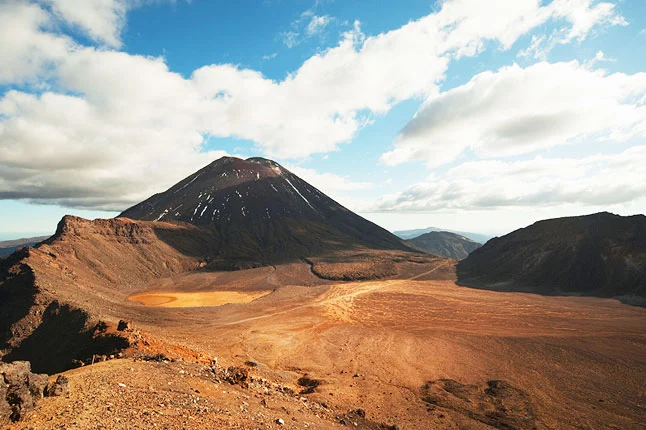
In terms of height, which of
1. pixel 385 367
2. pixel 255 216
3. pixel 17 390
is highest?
pixel 255 216

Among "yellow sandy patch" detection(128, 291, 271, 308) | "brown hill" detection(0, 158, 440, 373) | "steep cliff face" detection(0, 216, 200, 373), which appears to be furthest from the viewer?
"yellow sandy patch" detection(128, 291, 271, 308)

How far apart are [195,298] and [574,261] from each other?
73532 millimetres

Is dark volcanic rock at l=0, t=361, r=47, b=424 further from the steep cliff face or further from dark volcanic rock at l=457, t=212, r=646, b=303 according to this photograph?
dark volcanic rock at l=457, t=212, r=646, b=303

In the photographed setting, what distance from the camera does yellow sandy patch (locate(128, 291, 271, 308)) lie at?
5350cm

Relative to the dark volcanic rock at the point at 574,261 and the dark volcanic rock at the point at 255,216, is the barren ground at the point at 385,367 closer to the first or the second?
the dark volcanic rock at the point at 574,261

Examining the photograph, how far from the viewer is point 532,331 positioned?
35.0 meters

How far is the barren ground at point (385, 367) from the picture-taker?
12000 mm

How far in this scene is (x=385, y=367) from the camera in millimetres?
25766

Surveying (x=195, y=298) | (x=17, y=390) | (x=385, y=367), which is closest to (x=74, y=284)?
(x=195, y=298)

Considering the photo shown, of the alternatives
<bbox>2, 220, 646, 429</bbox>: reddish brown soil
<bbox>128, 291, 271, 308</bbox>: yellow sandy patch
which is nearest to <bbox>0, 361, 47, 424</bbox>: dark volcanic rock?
<bbox>2, 220, 646, 429</bbox>: reddish brown soil

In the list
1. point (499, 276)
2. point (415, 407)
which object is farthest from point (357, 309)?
point (499, 276)

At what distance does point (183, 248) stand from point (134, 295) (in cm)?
3297

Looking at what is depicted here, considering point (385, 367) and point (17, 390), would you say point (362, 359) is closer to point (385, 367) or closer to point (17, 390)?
point (385, 367)

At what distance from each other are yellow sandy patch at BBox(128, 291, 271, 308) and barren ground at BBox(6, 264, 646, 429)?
2.49 metres
